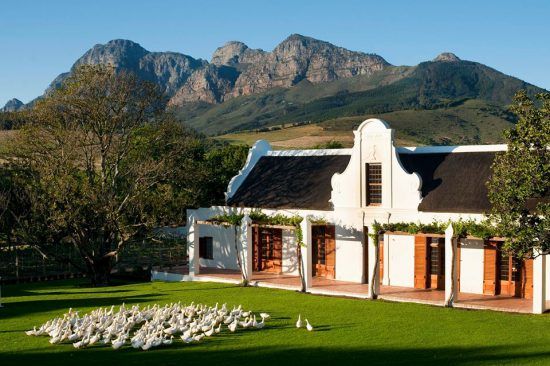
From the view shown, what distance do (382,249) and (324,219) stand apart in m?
2.94

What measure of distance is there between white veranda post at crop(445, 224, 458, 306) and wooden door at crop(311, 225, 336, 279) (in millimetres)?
7437

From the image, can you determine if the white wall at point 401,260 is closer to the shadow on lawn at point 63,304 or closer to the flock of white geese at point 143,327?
the flock of white geese at point 143,327

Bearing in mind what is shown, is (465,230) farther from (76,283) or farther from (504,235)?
(76,283)

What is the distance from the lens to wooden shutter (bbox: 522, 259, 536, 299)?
2508 centimetres

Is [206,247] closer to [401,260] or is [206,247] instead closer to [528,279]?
[401,260]

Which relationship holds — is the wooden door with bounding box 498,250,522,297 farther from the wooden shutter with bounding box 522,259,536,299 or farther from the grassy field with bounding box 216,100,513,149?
the grassy field with bounding box 216,100,513,149

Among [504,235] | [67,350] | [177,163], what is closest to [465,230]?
[504,235]

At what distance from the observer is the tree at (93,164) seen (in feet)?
106

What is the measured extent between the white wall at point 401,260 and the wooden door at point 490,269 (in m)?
3.18

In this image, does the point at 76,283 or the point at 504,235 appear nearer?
the point at 504,235

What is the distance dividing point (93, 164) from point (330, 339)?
19619 millimetres

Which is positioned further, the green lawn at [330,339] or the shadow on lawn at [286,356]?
the green lawn at [330,339]

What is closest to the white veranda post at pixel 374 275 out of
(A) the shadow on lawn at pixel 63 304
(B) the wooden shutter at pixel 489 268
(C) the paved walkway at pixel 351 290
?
(C) the paved walkway at pixel 351 290

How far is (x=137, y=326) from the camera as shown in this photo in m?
20.8
